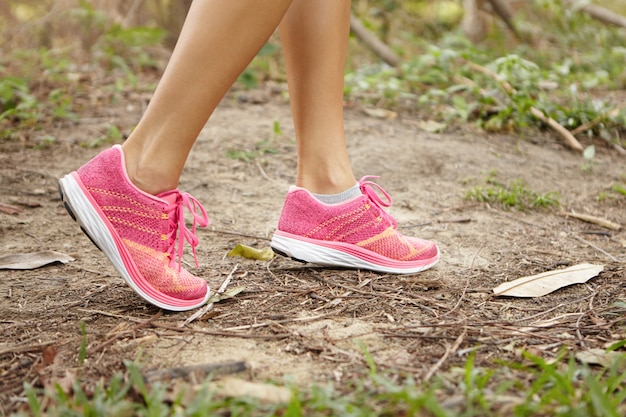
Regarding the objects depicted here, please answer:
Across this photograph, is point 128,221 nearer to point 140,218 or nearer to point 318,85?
point 140,218

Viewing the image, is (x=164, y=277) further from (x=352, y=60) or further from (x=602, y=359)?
(x=352, y=60)

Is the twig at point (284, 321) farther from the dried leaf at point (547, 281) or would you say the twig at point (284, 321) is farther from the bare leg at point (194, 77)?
the dried leaf at point (547, 281)

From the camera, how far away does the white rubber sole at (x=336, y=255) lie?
71.8 inches

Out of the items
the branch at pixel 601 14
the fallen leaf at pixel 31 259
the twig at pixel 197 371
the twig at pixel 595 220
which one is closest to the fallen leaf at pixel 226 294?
the twig at pixel 197 371

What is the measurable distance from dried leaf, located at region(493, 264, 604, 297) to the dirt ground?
1.2 inches

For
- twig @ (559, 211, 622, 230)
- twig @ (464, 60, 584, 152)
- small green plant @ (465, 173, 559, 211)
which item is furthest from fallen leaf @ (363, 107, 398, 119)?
twig @ (559, 211, 622, 230)

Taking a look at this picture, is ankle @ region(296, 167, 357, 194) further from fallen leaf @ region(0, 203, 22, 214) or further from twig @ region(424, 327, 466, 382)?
fallen leaf @ region(0, 203, 22, 214)

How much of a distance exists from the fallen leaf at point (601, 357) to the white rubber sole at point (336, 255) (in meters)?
0.62

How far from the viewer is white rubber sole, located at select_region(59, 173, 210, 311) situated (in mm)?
1490

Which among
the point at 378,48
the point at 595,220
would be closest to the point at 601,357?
the point at 595,220

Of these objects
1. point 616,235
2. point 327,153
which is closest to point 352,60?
point 616,235

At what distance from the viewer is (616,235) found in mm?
2369

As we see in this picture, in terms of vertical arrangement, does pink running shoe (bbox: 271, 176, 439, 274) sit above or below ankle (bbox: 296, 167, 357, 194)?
below

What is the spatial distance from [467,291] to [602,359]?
49 centimetres
